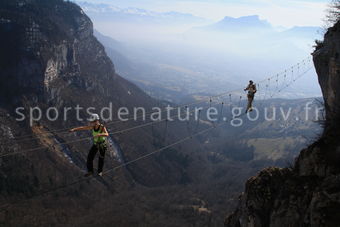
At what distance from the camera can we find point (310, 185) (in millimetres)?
20266

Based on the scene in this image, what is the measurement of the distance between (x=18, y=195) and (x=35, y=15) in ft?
329

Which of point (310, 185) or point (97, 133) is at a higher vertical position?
point (97, 133)

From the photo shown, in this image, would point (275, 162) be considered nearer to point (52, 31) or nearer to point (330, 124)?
point (52, 31)

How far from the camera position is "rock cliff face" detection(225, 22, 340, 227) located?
1781cm

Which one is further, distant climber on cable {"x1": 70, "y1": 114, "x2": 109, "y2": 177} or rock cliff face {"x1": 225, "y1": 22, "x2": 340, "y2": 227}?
distant climber on cable {"x1": 70, "y1": 114, "x2": 109, "y2": 177}

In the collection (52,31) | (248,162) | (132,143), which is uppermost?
(52,31)

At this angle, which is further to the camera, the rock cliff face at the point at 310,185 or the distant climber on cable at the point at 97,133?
the distant climber on cable at the point at 97,133

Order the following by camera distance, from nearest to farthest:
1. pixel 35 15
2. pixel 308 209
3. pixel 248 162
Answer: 1. pixel 308 209
2. pixel 35 15
3. pixel 248 162

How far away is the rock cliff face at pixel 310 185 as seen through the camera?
58.4 feet

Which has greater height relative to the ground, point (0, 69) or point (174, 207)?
point (0, 69)

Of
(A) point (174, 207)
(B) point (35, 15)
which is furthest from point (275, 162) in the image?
(B) point (35, 15)

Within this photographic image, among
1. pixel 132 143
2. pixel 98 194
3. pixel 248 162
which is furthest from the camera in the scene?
pixel 248 162

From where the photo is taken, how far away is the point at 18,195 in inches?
4434

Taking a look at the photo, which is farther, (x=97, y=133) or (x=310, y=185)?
(x=310, y=185)
